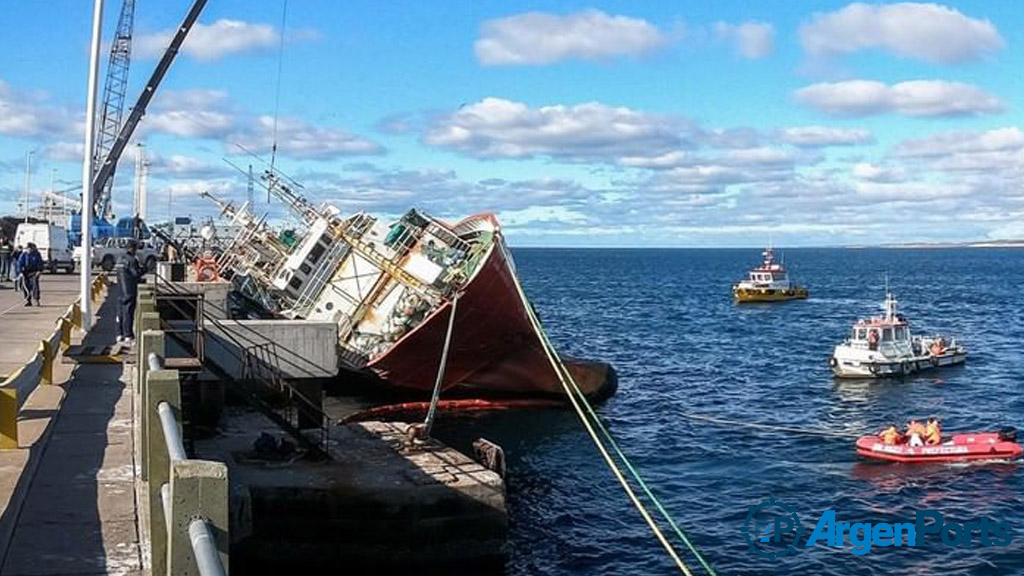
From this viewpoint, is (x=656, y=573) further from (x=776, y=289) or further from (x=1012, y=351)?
(x=776, y=289)

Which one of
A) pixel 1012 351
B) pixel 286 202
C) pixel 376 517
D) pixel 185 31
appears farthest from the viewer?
pixel 185 31

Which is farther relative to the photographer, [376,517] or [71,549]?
[376,517]

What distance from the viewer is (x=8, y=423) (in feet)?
36.3

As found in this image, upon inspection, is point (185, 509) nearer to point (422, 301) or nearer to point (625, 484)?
point (625, 484)

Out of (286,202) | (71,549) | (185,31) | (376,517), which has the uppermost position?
(185,31)

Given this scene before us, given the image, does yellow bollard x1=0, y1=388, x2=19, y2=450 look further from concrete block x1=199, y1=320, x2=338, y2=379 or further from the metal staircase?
concrete block x1=199, y1=320, x2=338, y2=379

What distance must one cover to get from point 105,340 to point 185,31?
38993 millimetres

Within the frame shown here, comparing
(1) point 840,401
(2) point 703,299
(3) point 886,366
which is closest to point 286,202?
(1) point 840,401

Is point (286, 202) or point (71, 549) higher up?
→ point (286, 202)

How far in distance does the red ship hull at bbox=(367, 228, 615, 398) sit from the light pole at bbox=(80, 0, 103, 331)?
8263 millimetres

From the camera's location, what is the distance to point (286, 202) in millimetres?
37688

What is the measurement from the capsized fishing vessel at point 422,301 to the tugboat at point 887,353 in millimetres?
12646

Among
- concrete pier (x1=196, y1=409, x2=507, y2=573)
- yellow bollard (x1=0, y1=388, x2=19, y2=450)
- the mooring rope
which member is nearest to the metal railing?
yellow bollard (x1=0, y1=388, x2=19, y2=450)

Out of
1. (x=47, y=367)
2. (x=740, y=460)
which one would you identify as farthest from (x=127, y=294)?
(x=740, y=460)
